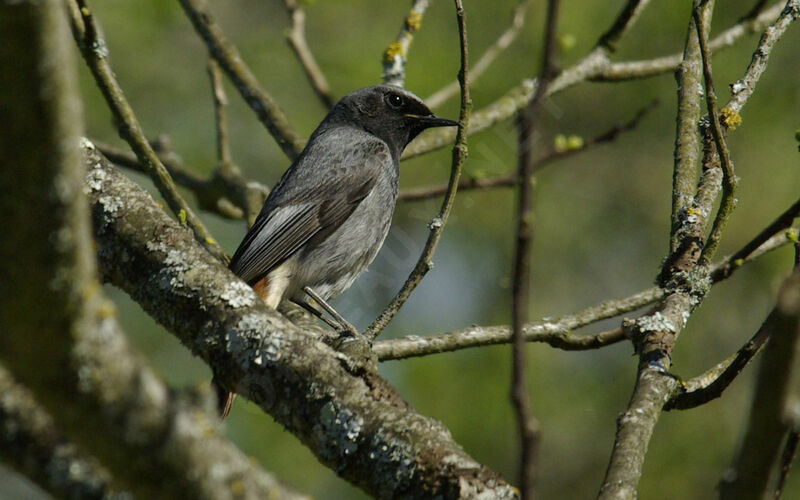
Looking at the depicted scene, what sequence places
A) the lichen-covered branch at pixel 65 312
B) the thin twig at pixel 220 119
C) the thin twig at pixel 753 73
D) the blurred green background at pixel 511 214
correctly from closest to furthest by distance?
the lichen-covered branch at pixel 65 312
the thin twig at pixel 753 73
the thin twig at pixel 220 119
the blurred green background at pixel 511 214

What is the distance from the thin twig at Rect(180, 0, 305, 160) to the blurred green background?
66.4 inches

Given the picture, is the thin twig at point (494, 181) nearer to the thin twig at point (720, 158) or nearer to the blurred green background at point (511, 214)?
the blurred green background at point (511, 214)

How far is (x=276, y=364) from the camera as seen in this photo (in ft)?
8.54

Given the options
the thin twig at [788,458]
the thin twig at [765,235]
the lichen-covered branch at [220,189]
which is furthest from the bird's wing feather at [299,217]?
the thin twig at [788,458]

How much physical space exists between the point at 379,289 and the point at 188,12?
10.3 feet

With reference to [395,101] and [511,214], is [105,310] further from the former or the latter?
[511,214]

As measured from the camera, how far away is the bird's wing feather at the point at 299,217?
5000 mm

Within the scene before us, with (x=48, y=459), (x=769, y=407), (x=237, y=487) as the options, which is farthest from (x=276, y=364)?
(x=769, y=407)

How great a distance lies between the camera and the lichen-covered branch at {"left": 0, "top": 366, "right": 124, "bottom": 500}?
1.72 meters

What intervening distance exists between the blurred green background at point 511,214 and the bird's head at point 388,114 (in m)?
0.70

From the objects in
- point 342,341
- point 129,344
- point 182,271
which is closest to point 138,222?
point 182,271

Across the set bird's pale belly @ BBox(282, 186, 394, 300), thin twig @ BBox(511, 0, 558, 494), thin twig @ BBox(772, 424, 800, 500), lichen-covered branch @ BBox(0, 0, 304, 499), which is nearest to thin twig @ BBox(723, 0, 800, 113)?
thin twig @ BBox(772, 424, 800, 500)

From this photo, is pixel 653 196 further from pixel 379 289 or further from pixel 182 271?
pixel 182 271

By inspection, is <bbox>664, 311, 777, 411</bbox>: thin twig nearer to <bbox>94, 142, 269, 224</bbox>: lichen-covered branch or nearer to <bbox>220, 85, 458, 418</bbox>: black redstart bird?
<bbox>220, 85, 458, 418</bbox>: black redstart bird
